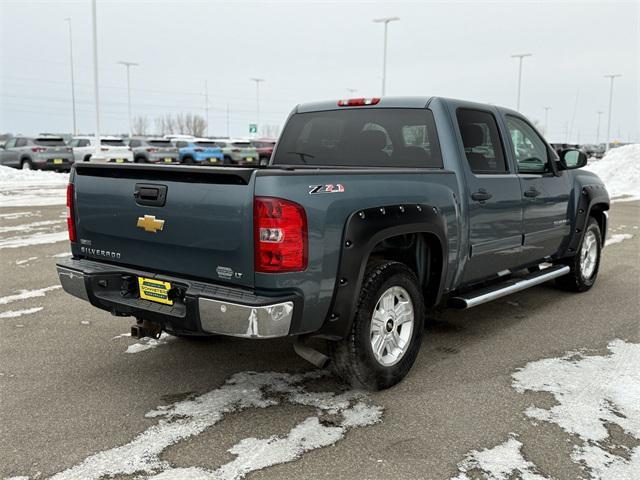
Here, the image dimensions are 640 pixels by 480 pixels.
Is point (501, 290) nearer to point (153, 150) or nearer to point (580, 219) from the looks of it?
point (580, 219)

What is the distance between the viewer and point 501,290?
5094mm

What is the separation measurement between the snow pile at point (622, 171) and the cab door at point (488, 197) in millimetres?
16740

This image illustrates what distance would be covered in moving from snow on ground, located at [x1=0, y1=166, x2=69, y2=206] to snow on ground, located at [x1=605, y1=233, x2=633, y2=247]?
11909 mm

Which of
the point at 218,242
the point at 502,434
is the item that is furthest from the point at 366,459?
the point at 218,242

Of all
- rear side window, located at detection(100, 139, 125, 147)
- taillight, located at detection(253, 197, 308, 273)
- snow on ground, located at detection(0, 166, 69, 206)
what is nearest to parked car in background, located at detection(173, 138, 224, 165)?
rear side window, located at detection(100, 139, 125, 147)

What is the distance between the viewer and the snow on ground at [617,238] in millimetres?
10440

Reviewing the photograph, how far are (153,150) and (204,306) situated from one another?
27145 millimetres

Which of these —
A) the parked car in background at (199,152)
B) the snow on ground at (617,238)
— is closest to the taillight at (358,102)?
the snow on ground at (617,238)

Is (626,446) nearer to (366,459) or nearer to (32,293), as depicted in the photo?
(366,459)

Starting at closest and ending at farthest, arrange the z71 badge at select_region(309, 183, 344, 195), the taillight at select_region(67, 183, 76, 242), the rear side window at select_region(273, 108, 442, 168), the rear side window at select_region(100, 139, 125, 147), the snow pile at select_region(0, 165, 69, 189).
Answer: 1. the z71 badge at select_region(309, 183, 344, 195)
2. the taillight at select_region(67, 183, 76, 242)
3. the rear side window at select_region(273, 108, 442, 168)
4. the snow pile at select_region(0, 165, 69, 189)
5. the rear side window at select_region(100, 139, 125, 147)

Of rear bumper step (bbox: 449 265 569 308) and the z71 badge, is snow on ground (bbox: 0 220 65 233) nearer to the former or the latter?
rear bumper step (bbox: 449 265 569 308)

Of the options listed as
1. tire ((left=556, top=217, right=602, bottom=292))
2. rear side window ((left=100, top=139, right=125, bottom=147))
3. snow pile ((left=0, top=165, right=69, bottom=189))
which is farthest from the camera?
rear side window ((left=100, top=139, right=125, bottom=147))

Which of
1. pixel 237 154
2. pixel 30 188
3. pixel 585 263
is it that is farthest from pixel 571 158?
pixel 237 154

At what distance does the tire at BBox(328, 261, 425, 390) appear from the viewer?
3812mm
